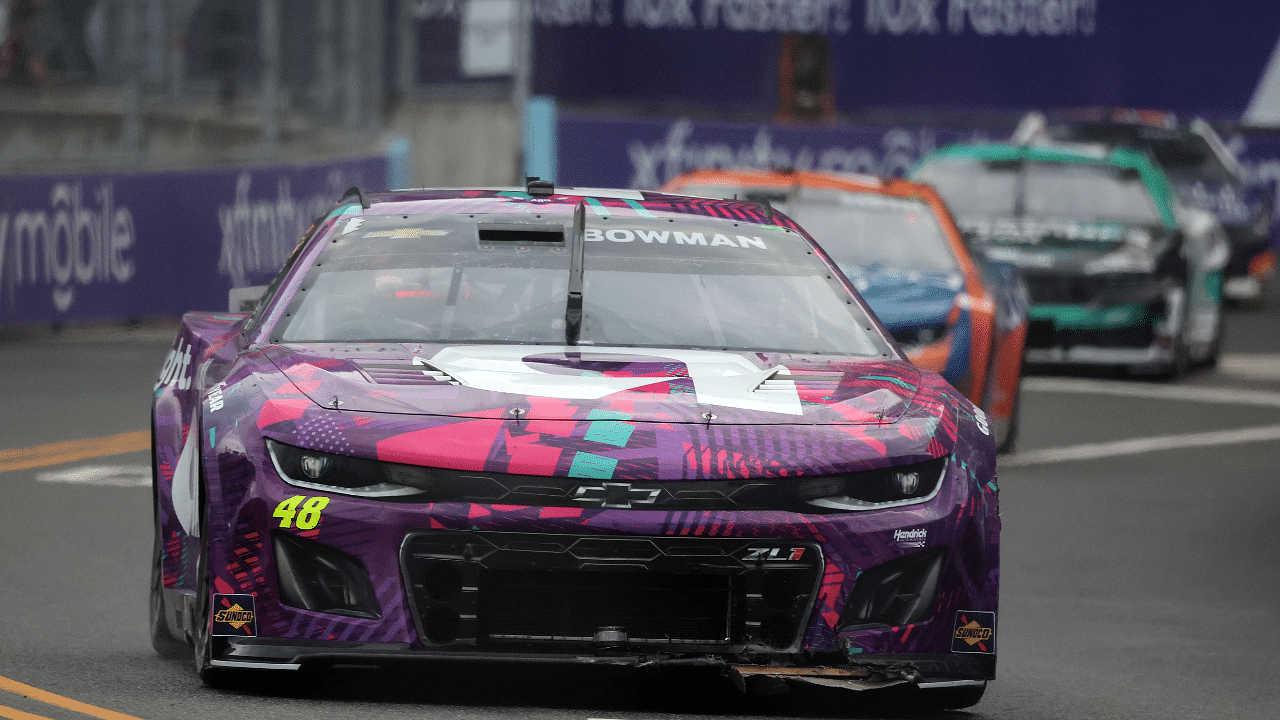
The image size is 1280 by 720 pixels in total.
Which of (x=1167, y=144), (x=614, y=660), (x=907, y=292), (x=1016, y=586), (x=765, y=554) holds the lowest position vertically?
(x=1016, y=586)

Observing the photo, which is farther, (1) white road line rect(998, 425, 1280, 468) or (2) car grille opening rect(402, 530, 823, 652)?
(1) white road line rect(998, 425, 1280, 468)

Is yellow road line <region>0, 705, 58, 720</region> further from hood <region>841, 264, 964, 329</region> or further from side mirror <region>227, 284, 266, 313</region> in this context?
hood <region>841, 264, 964, 329</region>

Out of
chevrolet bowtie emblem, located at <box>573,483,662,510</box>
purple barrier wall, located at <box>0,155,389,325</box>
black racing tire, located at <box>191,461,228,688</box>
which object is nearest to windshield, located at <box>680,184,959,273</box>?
purple barrier wall, located at <box>0,155,389,325</box>

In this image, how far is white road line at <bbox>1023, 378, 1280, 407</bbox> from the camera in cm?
1512

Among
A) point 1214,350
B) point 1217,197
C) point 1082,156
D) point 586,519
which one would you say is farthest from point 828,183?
point 1217,197

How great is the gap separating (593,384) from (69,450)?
639 cm

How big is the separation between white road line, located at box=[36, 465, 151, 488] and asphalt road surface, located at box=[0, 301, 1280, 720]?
0.9 inches

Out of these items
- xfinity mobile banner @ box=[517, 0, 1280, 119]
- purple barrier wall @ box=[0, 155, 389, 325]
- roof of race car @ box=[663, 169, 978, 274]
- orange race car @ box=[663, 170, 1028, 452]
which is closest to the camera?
orange race car @ box=[663, 170, 1028, 452]

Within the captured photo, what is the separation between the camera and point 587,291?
253 inches

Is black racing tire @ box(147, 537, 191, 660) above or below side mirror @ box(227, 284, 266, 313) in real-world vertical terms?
below

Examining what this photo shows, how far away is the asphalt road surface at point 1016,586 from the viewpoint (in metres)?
5.81

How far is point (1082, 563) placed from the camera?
8844 millimetres

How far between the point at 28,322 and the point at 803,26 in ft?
51.9

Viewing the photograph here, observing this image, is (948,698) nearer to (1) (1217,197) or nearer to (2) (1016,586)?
(2) (1016,586)
